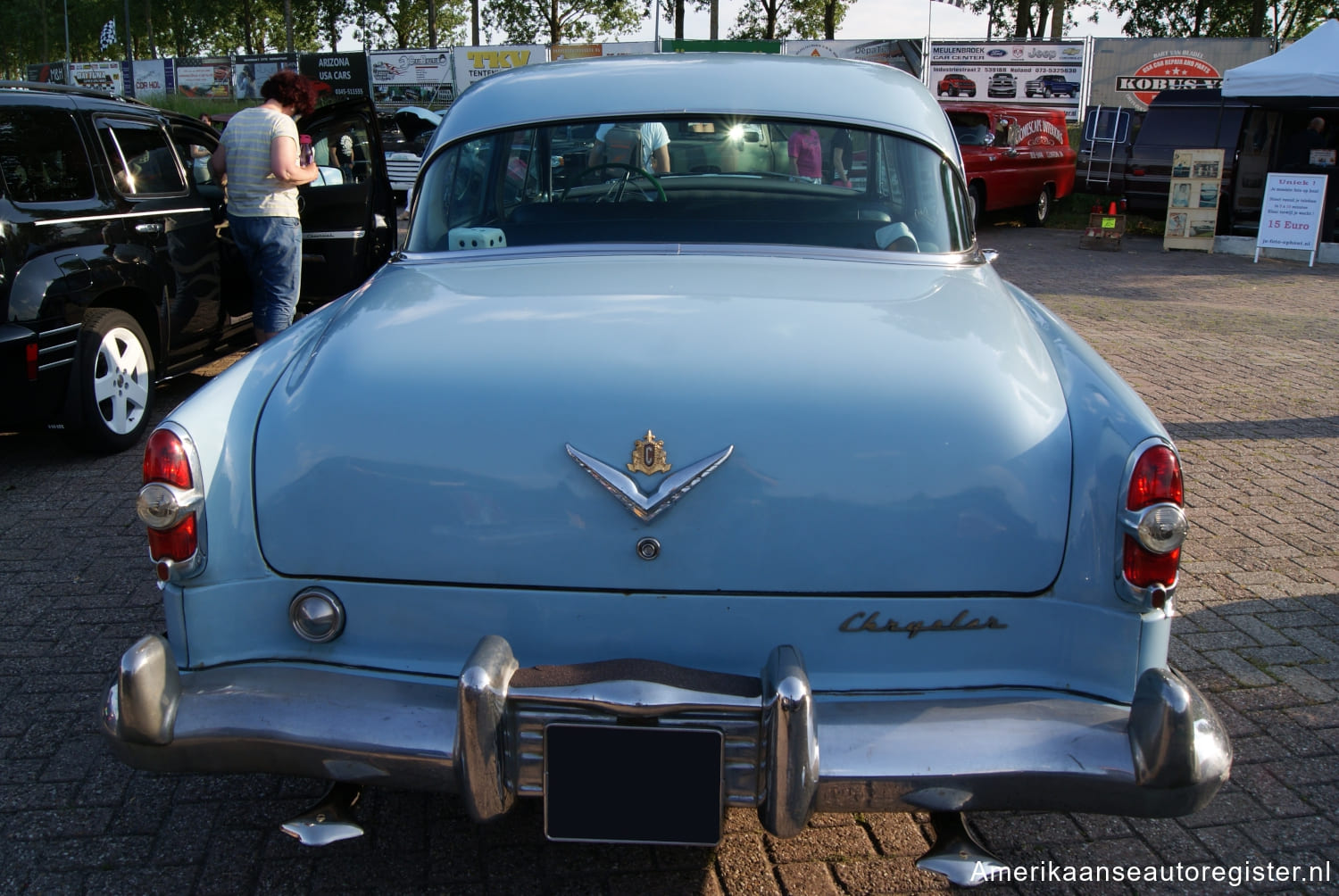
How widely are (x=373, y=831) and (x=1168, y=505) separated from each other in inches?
80.8

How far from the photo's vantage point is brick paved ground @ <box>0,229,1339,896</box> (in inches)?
99.3

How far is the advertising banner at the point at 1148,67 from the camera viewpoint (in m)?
22.6

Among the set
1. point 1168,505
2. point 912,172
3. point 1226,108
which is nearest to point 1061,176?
point 1226,108

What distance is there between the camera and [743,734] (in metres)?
1.96

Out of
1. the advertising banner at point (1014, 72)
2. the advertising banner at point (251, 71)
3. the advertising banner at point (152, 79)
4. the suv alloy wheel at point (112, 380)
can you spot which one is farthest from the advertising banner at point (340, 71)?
the suv alloy wheel at point (112, 380)

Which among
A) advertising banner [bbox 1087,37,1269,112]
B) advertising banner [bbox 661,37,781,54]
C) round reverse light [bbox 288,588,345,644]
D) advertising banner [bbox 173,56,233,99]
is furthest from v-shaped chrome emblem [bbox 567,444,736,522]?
advertising banner [bbox 173,56,233,99]

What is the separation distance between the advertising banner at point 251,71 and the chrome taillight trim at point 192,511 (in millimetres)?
33963

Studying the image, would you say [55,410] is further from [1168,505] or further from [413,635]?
[1168,505]

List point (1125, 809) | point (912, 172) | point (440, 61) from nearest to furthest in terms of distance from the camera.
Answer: point (1125, 809), point (912, 172), point (440, 61)

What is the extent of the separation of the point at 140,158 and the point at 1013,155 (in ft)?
46.0

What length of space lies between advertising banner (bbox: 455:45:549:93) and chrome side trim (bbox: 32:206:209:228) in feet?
74.6

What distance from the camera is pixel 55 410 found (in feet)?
16.9

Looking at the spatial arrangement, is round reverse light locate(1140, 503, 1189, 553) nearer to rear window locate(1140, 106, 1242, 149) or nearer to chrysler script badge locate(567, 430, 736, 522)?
chrysler script badge locate(567, 430, 736, 522)

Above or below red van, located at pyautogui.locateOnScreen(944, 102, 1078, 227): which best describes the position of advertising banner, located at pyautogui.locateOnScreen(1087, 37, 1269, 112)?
above
